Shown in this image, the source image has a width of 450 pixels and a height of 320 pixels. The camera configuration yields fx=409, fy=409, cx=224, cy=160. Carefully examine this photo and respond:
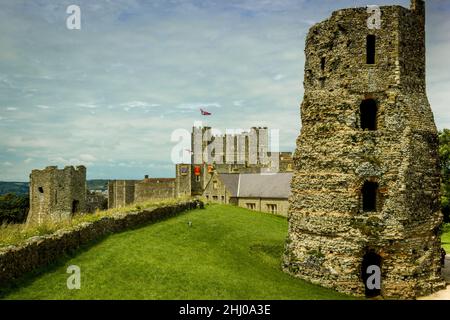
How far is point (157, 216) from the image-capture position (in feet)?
79.4

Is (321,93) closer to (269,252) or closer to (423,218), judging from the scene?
(423,218)

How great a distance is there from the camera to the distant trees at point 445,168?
37062 millimetres

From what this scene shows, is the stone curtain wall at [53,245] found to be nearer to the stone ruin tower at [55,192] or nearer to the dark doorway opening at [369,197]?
the dark doorway opening at [369,197]

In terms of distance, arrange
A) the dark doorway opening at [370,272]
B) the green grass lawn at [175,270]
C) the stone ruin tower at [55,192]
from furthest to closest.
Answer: the stone ruin tower at [55,192] → the dark doorway opening at [370,272] → the green grass lawn at [175,270]

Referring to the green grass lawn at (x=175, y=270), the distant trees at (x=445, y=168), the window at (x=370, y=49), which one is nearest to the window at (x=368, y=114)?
the window at (x=370, y=49)

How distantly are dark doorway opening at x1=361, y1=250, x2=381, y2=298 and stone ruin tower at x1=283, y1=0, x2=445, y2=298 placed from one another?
4 centimetres

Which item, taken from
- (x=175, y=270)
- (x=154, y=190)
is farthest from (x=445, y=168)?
(x=154, y=190)

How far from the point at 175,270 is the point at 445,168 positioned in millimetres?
33807

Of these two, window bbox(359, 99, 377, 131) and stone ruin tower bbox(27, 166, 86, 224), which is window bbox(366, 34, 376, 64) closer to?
window bbox(359, 99, 377, 131)

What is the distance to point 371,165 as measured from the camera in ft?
54.6

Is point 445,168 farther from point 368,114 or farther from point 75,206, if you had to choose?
point 75,206

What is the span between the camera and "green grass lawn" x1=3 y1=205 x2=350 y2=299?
12414 mm

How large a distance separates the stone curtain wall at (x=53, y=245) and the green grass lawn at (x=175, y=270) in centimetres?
36

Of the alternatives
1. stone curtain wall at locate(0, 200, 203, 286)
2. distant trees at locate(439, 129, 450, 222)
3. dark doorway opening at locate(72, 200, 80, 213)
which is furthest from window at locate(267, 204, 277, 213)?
stone curtain wall at locate(0, 200, 203, 286)
